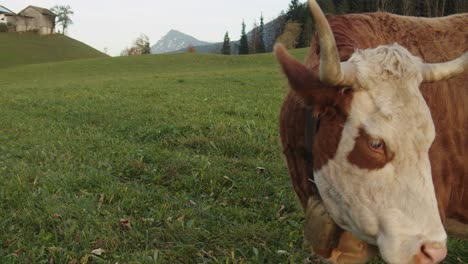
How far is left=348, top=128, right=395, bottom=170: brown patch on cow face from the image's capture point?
2.77 metres

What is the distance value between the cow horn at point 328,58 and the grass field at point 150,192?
6.37 ft

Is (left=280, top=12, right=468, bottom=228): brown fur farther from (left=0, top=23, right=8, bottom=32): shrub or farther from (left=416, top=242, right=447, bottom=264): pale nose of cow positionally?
(left=0, top=23, right=8, bottom=32): shrub

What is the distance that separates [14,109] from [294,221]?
37.1 feet

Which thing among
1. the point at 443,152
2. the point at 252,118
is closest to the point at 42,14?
the point at 252,118

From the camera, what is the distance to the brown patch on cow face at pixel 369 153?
2.77 m

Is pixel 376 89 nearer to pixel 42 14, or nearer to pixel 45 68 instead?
pixel 45 68

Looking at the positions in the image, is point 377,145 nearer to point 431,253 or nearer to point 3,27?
point 431,253

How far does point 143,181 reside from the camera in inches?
250

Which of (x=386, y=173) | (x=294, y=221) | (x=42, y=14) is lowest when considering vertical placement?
(x=294, y=221)

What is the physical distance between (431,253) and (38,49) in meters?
75.4

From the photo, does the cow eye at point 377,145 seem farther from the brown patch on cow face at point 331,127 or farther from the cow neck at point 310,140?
the cow neck at point 310,140

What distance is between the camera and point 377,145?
109 inches

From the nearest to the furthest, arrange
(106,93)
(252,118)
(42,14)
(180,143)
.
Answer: (180,143) → (252,118) → (106,93) → (42,14)

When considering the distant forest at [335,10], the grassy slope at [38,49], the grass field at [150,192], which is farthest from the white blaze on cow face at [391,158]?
the grassy slope at [38,49]
